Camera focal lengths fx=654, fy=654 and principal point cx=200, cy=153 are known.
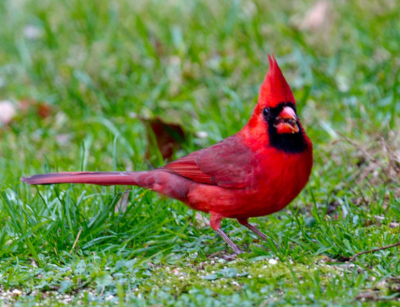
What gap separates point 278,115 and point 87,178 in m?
1.03

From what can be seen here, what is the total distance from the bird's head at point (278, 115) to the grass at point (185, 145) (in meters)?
0.43

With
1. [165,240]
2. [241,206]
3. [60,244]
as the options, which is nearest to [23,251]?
[60,244]

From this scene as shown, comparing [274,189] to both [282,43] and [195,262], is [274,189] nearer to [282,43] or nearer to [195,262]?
[195,262]

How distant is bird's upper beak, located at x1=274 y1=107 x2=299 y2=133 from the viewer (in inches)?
124

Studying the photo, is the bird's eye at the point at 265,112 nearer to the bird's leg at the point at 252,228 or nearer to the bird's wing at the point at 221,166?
the bird's wing at the point at 221,166

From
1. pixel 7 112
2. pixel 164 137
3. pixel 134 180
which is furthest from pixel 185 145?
pixel 7 112

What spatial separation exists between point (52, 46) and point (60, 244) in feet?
11.7

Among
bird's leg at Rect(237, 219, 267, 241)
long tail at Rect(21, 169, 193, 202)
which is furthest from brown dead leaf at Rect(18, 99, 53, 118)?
bird's leg at Rect(237, 219, 267, 241)

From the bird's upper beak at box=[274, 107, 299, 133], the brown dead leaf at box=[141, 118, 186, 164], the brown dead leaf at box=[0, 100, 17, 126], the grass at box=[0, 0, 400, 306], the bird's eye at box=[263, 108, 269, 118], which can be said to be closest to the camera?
the grass at box=[0, 0, 400, 306]

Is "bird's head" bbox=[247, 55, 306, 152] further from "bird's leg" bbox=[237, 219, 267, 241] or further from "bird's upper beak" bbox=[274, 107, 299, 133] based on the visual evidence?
"bird's leg" bbox=[237, 219, 267, 241]

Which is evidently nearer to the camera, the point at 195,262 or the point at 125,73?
the point at 195,262

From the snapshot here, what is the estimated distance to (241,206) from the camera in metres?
3.26

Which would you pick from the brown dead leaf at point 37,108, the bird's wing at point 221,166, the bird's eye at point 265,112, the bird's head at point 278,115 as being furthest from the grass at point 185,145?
the bird's eye at point 265,112

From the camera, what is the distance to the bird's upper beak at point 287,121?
316 centimetres
